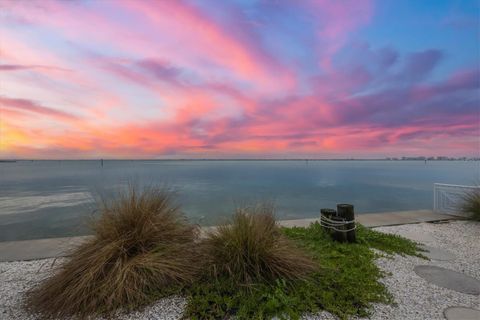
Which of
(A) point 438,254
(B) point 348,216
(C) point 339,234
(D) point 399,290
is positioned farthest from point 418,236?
(D) point 399,290

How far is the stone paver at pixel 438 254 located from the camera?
12.7ft

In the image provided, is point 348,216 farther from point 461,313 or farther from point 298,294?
point 298,294

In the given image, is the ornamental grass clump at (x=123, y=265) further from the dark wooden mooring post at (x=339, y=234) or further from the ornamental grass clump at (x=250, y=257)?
the dark wooden mooring post at (x=339, y=234)

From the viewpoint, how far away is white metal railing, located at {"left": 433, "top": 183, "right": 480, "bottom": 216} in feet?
21.2

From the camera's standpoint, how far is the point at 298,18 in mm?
8844

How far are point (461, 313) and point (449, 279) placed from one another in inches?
36.9

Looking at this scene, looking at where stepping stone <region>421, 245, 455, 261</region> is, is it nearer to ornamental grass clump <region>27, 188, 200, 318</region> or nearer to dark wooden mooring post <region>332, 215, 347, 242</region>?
dark wooden mooring post <region>332, 215, 347, 242</region>

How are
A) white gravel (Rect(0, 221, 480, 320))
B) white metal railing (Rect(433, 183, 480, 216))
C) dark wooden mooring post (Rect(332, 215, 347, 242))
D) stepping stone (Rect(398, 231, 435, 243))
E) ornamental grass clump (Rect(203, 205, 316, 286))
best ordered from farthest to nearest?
1. white metal railing (Rect(433, 183, 480, 216))
2. stepping stone (Rect(398, 231, 435, 243))
3. dark wooden mooring post (Rect(332, 215, 347, 242))
4. ornamental grass clump (Rect(203, 205, 316, 286))
5. white gravel (Rect(0, 221, 480, 320))

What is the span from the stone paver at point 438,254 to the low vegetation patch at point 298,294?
137 centimetres

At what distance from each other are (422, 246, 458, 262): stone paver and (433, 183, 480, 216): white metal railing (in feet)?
11.2

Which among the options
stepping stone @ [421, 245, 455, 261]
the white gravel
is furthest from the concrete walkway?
stepping stone @ [421, 245, 455, 261]

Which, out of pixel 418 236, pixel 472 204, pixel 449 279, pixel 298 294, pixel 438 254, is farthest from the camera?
pixel 472 204

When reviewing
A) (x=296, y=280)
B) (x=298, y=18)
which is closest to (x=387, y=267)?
(x=296, y=280)

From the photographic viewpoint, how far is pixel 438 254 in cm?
403
